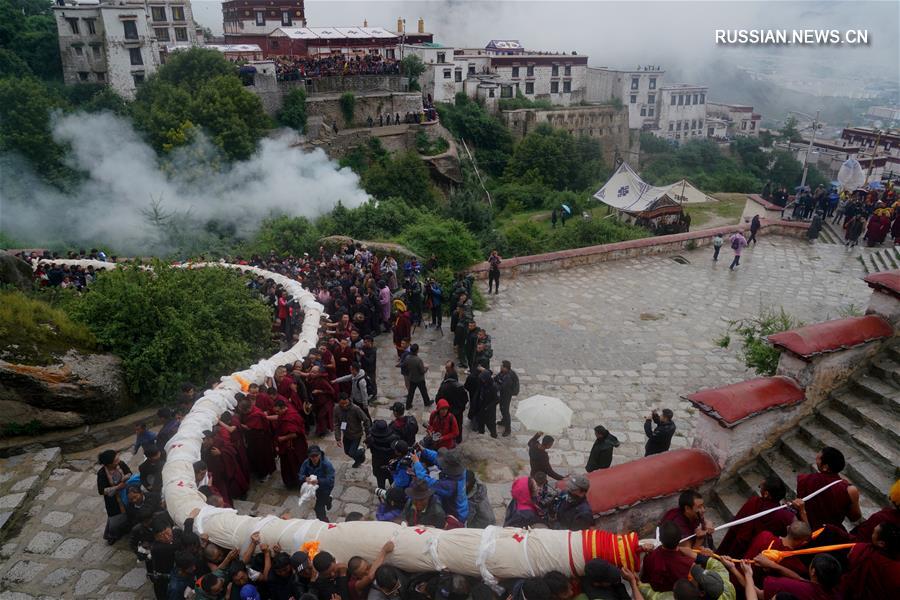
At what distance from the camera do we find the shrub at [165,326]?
8.79 m

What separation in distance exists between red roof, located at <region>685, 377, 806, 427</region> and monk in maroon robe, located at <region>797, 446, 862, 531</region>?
0.84m

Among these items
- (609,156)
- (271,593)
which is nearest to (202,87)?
(271,593)

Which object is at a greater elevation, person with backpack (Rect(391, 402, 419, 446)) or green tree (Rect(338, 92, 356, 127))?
green tree (Rect(338, 92, 356, 127))

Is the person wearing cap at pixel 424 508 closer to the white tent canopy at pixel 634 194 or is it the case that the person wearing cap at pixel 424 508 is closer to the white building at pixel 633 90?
the white tent canopy at pixel 634 194

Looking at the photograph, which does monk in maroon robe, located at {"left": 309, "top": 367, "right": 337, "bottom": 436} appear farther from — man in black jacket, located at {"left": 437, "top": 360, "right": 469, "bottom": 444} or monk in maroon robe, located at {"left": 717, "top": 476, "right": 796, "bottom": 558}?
monk in maroon robe, located at {"left": 717, "top": 476, "right": 796, "bottom": 558}

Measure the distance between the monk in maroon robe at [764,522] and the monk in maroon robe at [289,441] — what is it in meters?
4.72

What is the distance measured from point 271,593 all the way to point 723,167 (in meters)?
69.6

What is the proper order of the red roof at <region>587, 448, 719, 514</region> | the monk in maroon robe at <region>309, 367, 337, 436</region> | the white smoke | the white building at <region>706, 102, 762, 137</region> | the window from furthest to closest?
the white building at <region>706, 102, 762, 137</region>, the window, the white smoke, the monk in maroon robe at <region>309, 367, 337, 436</region>, the red roof at <region>587, 448, 719, 514</region>

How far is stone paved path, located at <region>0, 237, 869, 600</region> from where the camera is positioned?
20.3 ft

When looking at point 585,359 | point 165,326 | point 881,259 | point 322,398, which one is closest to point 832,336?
point 585,359

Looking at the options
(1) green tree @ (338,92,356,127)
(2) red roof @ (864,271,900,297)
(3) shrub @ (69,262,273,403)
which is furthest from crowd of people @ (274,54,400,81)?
(2) red roof @ (864,271,900,297)

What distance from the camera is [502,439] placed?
8.55m

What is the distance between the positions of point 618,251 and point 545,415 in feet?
35.4

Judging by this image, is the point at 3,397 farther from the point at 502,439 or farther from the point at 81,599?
the point at 502,439
